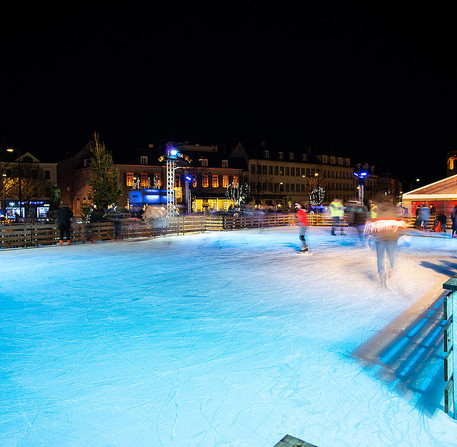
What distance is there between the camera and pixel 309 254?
12156 millimetres

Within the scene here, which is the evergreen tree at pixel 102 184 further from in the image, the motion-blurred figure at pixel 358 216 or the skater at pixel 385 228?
the skater at pixel 385 228

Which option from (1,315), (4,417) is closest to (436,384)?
(4,417)

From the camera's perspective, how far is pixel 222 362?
3.83 m

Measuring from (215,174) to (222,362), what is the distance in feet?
161

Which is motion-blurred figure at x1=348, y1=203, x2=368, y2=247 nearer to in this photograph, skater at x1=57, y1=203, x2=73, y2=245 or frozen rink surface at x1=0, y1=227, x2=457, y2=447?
skater at x1=57, y1=203, x2=73, y2=245

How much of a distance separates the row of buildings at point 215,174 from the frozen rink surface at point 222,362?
35.2 metres

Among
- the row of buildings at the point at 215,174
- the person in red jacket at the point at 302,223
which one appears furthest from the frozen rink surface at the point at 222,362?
the row of buildings at the point at 215,174

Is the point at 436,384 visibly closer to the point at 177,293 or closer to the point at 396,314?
the point at 396,314

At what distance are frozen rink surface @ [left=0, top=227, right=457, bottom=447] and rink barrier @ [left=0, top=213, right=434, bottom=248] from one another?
283 inches

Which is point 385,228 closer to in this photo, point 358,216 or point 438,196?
point 358,216

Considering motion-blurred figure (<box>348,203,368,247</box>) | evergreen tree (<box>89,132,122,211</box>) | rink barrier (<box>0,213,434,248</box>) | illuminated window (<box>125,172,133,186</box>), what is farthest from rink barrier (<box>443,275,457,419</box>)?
illuminated window (<box>125,172,133,186</box>)

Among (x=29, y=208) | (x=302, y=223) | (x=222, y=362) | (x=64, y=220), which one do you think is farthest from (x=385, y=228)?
(x=29, y=208)

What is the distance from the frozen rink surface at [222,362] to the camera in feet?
8.77

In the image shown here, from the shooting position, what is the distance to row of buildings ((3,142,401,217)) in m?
46.9
